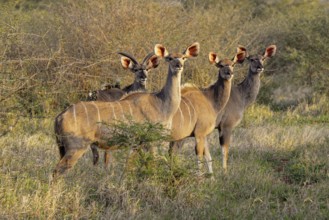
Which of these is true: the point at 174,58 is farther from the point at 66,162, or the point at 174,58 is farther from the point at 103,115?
the point at 66,162

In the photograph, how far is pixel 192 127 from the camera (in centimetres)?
619

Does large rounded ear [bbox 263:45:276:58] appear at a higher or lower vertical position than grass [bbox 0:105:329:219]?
higher

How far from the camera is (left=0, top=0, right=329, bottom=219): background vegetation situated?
4582 millimetres

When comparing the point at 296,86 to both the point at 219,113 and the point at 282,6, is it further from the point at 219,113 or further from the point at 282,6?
the point at 282,6

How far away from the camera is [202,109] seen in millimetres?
6375

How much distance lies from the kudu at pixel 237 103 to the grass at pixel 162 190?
1.30 ft

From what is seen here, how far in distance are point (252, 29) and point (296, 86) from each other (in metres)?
1.59

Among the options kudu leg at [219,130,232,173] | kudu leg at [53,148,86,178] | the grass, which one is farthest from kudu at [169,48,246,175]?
kudu leg at [53,148,86,178]

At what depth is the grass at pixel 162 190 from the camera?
4.34 m

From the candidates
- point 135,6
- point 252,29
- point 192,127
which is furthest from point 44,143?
point 252,29

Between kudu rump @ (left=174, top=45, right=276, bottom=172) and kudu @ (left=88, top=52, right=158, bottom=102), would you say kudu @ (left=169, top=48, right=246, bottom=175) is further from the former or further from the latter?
kudu @ (left=88, top=52, right=158, bottom=102)

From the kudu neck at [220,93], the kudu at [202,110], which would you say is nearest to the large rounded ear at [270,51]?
the kudu at [202,110]

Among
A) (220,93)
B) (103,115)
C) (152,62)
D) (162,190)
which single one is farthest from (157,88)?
(162,190)

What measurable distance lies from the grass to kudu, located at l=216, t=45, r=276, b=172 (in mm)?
396
